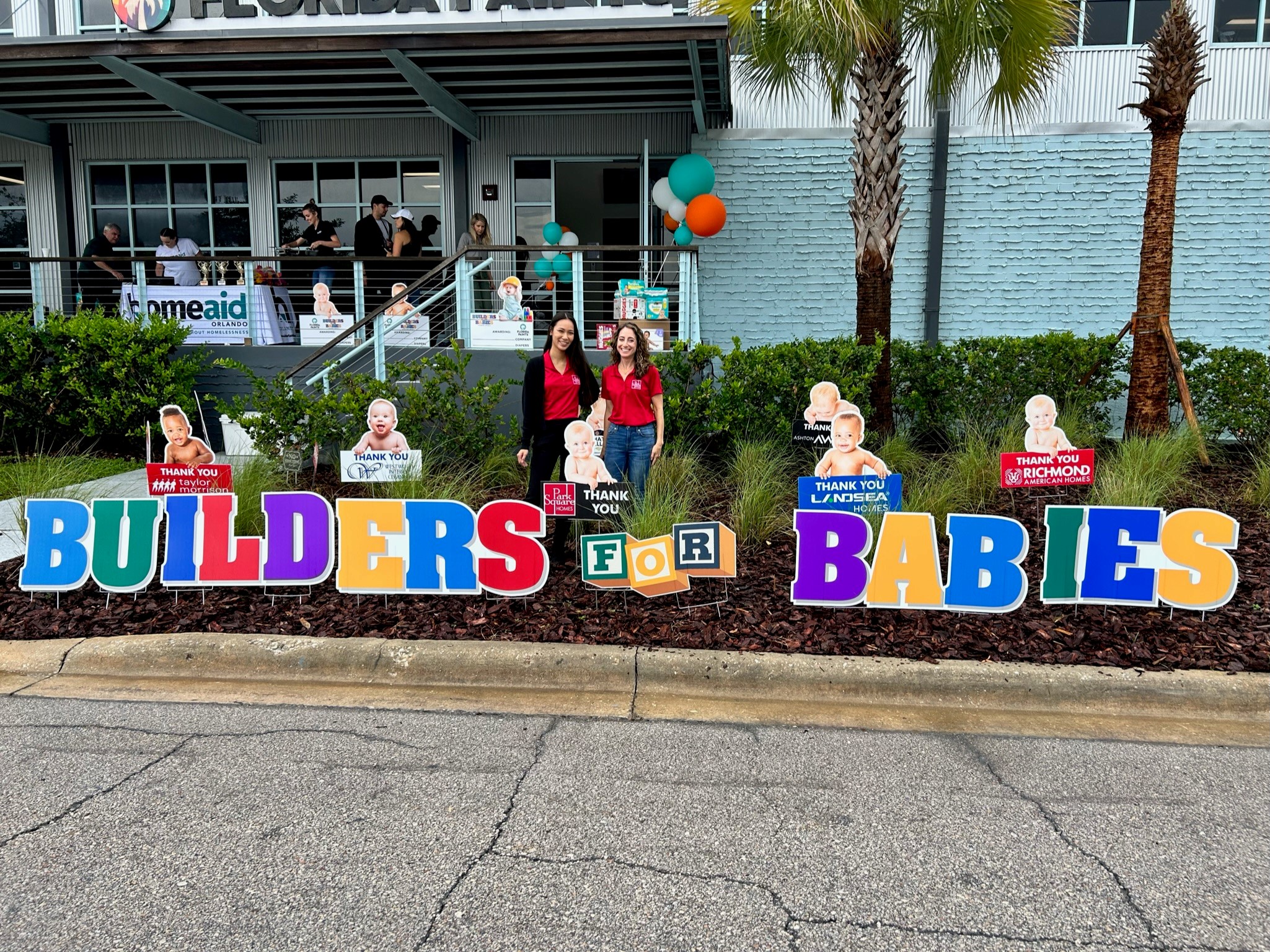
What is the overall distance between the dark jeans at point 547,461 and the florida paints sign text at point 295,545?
54 centimetres

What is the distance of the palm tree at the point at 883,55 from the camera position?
8.12 metres

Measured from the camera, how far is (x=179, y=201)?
553 inches

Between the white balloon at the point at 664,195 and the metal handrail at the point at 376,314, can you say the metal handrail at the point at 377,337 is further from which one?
the white balloon at the point at 664,195

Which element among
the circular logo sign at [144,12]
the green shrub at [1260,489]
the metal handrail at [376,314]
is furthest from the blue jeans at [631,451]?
the circular logo sign at [144,12]

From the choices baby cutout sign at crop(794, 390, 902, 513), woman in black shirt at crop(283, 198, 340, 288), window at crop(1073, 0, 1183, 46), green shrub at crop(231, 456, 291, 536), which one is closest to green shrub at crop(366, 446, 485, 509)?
green shrub at crop(231, 456, 291, 536)

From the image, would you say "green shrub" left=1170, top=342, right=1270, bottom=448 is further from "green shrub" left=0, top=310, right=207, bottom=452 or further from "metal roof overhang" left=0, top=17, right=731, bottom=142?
"green shrub" left=0, top=310, right=207, bottom=452

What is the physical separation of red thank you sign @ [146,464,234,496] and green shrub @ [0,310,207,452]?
4.16 metres

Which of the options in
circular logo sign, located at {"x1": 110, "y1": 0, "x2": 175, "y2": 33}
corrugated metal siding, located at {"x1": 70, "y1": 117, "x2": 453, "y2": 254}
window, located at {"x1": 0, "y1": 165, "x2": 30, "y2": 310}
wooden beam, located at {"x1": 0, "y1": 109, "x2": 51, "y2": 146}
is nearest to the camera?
circular logo sign, located at {"x1": 110, "y1": 0, "x2": 175, "y2": 33}

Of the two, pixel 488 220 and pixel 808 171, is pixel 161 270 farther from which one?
pixel 808 171

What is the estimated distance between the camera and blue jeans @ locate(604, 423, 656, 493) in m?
6.41

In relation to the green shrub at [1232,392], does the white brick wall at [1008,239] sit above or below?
above

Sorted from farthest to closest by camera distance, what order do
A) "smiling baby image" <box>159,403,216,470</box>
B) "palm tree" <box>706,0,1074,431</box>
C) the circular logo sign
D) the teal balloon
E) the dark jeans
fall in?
the teal balloon < the circular logo sign < "palm tree" <box>706,0,1074,431</box> < the dark jeans < "smiling baby image" <box>159,403,216,470</box>

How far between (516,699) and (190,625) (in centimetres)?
213

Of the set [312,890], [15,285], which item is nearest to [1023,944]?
[312,890]
